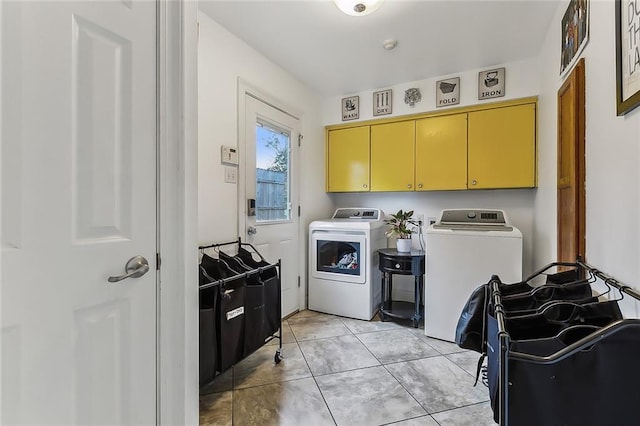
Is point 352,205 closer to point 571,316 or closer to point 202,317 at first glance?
point 202,317

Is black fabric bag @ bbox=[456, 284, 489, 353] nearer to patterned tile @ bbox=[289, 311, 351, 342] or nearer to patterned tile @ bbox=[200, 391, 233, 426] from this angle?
patterned tile @ bbox=[200, 391, 233, 426]

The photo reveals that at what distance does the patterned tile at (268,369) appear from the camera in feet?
6.24

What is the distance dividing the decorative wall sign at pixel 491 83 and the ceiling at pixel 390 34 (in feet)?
0.27

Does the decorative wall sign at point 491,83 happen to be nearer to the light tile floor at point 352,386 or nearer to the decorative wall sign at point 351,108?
the decorative wall sign at point 351,108

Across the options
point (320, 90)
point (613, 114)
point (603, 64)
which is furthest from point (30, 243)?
point (320, 90)

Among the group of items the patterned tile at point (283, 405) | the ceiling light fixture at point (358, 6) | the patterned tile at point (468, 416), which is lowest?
the patterned tile at point (283, 405)

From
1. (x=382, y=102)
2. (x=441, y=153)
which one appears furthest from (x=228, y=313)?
(x=382, y=102)

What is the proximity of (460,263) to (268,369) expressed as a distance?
1.68 meters

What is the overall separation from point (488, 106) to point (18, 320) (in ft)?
11.0

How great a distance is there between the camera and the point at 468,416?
1.57 m

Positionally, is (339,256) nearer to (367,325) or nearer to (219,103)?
(367,325)

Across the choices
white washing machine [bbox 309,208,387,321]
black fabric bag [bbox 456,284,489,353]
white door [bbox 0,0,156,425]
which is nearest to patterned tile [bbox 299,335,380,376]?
white washing machine [bbox 309,208,387,321]

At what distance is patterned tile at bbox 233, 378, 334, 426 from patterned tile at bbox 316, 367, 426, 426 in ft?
0.23

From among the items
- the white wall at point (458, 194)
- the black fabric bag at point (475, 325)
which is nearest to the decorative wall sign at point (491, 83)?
the white wall at point (458, 194)
